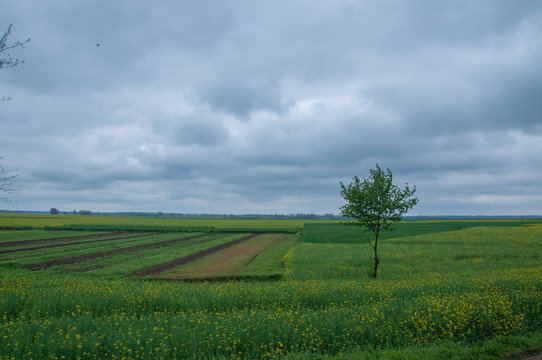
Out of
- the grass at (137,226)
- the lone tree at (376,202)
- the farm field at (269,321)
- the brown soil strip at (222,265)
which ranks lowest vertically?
the grass at (137,226)

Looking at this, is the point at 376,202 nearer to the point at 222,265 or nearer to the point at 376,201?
the point at 376,201

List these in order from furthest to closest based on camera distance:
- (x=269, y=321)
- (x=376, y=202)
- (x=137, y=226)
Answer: (x=137, y=226) → (x=376, y=202) → (x=269, y=321)

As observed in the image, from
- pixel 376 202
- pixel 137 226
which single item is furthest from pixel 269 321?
pixel 137 226

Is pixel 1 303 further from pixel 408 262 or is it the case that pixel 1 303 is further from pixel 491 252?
pixel 491 252

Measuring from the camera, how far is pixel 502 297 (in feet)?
40.6

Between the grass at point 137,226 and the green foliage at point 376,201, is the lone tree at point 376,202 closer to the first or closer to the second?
the green foliage at point 376,201

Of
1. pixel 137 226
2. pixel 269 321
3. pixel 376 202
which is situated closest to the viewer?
pixel 269 321

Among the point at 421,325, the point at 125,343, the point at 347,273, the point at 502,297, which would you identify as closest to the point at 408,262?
the point at 347,273

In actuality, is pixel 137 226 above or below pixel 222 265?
below

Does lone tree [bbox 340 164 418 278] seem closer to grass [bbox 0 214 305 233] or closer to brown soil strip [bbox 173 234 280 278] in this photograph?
brown soil strip [bbox 173 234 280 278]

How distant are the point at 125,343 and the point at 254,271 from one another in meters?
18.4

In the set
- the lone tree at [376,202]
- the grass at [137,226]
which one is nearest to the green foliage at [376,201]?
the lone tree at [376,202]

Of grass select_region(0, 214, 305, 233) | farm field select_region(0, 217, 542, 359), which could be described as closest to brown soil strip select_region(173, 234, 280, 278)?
farm field select_region(0, 217, 542, 359)

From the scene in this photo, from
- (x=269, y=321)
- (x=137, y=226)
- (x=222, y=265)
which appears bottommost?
(x=137, y=226)
